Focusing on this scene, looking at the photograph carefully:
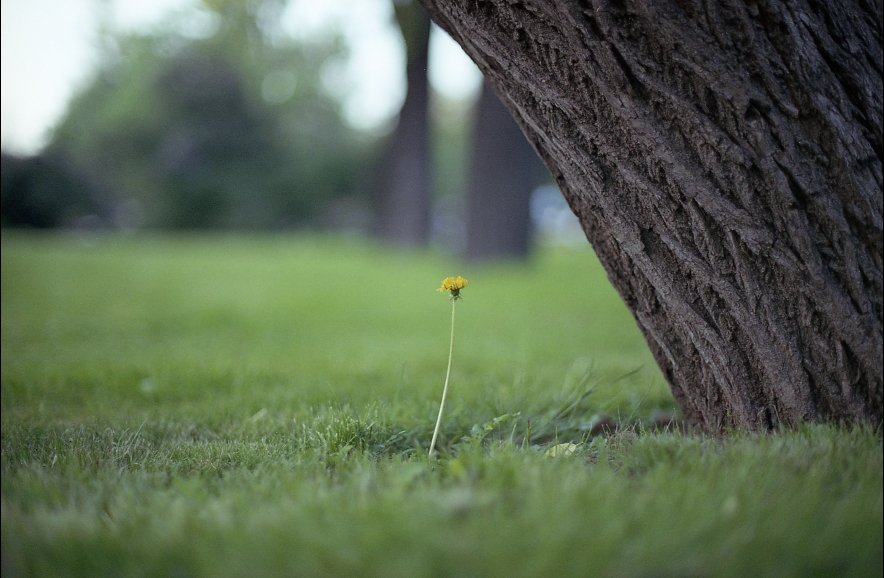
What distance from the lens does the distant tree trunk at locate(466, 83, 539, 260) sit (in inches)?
487

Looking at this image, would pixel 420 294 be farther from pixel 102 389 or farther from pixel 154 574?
pixel 154 574

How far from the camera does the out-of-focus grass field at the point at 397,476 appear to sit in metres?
1.24

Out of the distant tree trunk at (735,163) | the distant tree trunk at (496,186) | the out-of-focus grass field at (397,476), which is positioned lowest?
the out-of-focus grass field at (397,476)

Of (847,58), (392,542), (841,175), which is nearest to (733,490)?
(392,542)

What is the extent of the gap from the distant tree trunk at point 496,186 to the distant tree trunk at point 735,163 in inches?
414

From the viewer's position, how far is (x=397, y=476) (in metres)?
1.65

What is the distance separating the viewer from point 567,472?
1628mm

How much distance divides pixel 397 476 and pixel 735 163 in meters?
1.34

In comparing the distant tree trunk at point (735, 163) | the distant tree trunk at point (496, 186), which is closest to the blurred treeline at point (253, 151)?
the distant tree trunk at point (496, 186)

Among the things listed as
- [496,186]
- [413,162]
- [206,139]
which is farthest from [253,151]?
[496,186]

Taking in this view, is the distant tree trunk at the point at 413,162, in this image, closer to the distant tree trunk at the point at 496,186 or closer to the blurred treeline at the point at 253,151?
the blurred treeline at the point at 253,151

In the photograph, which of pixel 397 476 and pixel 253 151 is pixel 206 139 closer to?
pixel 253 151

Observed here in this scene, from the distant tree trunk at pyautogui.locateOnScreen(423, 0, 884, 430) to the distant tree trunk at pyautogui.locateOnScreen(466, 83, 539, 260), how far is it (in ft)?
34.5

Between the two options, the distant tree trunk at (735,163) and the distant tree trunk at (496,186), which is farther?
the distant tree trunk at (496,186)
